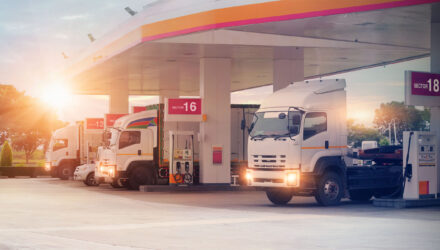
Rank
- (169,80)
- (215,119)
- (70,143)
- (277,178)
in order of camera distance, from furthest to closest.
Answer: (70,143)
(169,80)
(215,119)
(277,178)

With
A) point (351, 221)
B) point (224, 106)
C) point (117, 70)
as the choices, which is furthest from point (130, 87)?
point (351, 221)

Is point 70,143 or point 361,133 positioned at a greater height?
point 361,133

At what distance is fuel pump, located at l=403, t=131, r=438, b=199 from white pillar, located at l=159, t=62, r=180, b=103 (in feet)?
50.7

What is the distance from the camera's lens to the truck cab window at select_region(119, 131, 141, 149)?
100 feet

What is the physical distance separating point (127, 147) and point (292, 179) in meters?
11.9

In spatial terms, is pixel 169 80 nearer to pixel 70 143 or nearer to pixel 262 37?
pixel 70 143

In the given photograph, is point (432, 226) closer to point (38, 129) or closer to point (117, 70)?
point (117, 70)

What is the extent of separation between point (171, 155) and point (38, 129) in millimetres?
63576

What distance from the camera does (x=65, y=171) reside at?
138 ft

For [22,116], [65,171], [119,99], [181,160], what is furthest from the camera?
[22,116]

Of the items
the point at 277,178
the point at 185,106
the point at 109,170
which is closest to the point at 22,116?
the point at 109,170

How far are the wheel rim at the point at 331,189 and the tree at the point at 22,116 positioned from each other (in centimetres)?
7065

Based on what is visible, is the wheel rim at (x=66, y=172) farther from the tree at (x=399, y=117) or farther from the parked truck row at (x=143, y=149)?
the tree at (x=399, y=117)

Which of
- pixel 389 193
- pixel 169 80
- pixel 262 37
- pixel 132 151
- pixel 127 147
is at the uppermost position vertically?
pixel 262 37
